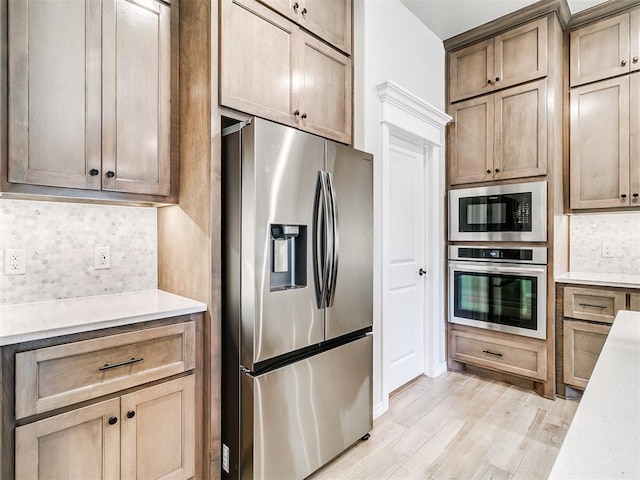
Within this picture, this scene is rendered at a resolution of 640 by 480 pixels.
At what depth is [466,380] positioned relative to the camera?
318cm

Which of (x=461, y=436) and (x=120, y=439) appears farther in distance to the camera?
(x=461, y=436)

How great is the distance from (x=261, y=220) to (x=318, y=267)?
41 centimetres

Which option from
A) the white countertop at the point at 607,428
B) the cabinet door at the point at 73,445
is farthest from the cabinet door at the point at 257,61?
the white countertop at the point at 607,428

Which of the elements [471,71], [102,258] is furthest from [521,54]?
[102,258]

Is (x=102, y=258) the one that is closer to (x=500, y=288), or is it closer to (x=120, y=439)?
(x=120, y=439)

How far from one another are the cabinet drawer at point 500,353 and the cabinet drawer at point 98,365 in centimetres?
252

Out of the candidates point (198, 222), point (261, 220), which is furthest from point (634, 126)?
point (198, 222)

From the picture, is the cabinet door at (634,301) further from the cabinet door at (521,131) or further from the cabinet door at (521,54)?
the cabinet door at (521,54)

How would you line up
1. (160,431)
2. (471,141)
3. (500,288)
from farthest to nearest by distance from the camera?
1. (471,141)
2. (500,288)
3. (160,431)

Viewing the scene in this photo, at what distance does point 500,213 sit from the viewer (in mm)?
3066

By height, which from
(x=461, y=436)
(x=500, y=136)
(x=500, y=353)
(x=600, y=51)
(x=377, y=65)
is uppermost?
(x=600, y=51)

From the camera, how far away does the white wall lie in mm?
2430

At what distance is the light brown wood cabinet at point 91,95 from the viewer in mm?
1475

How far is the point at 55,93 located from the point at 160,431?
1.54 metres
